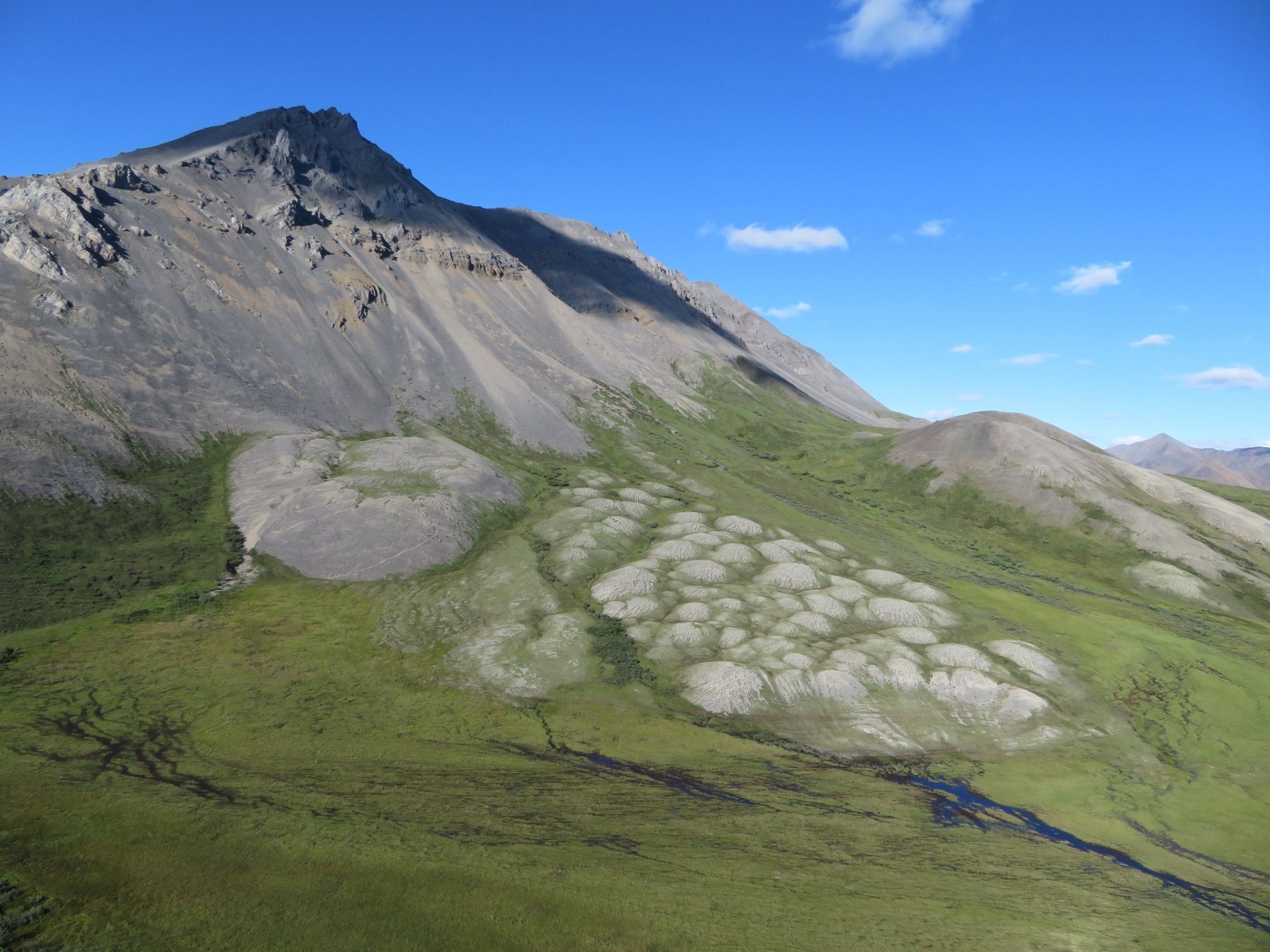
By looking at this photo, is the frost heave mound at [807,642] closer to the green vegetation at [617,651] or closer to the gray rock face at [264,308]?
the green vegetation at [617,651]

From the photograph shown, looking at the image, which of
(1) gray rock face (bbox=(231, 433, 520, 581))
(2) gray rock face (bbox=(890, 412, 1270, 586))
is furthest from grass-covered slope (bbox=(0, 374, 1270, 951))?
(2) gray rock face (bbox=(890, 412, 1270, 586))

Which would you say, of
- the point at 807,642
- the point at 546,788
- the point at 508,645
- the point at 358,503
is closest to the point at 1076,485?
the point at 807,642

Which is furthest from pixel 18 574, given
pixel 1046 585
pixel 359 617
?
pixel 1046 585

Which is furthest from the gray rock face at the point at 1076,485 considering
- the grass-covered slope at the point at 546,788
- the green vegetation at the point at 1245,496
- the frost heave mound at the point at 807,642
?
the frost heave mound at the point at 807,642

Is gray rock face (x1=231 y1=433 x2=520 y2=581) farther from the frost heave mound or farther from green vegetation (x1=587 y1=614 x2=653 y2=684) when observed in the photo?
green vegetation (x1=587 y1=614 x2=653 y2=684)

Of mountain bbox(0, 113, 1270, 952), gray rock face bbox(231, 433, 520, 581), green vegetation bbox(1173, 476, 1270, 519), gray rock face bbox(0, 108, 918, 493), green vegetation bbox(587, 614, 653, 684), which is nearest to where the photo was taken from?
mountain bbox(0, 113, 1270, 952)

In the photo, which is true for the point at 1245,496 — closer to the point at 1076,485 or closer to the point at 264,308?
the point at 1076,485
